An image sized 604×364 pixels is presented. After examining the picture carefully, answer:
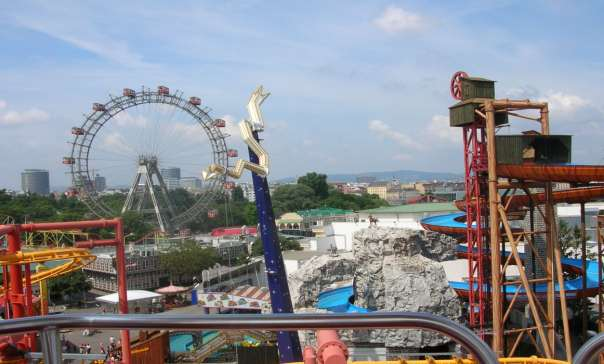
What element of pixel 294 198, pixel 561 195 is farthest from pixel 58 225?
pixel 294 198

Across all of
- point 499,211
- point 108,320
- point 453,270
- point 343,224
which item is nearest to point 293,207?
point 343,224

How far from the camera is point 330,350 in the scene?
2816 mm

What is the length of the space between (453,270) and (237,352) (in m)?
9.79

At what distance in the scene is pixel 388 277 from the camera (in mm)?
16281

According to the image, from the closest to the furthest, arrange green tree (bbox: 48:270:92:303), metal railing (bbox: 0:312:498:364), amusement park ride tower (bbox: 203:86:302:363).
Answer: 1. metal railing (bbox: 0:312:498:364)
2. amusement park ride tower (bbox: 203:86:302:363)
3. green tree (bbox: 48:270:92:303)

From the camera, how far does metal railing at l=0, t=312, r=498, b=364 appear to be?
168cm

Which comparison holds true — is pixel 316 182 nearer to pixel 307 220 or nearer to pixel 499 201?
pixel 307 220

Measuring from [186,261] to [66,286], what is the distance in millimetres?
8221

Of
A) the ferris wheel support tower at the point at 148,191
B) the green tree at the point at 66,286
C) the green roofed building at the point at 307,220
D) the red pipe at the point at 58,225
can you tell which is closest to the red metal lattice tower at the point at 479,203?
the red pipe at the point at 58,225

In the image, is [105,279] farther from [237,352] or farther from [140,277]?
[237,352]

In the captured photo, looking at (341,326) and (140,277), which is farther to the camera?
(140,277)

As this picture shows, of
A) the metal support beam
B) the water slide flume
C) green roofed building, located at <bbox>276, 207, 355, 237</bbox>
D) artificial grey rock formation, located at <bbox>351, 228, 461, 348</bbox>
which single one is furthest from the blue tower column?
green roofed building, located at <bbox>276, 207, 355, 237</bbox>

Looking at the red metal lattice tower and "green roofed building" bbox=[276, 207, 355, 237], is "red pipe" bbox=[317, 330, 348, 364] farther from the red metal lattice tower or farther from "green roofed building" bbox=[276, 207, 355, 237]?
"green roofed building" bbox=[276, 207, 355, 237]

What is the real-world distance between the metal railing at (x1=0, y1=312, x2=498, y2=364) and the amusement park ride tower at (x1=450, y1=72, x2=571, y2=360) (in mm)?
11014
